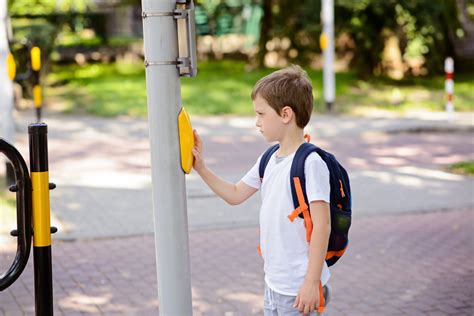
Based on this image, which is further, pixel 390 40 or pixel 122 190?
pixel 390 40

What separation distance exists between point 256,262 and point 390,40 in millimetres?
14677

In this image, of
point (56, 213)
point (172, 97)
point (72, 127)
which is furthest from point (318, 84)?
point (172, 97)

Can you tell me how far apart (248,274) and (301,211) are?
312 centimetres

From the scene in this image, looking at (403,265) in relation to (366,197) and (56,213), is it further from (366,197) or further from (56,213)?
(56,213)

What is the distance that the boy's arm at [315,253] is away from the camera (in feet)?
10.3

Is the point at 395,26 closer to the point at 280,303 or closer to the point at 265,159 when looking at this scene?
the point at 265,159

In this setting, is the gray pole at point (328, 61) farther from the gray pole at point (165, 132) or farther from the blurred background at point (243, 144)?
the gray pole at point (165, 132)

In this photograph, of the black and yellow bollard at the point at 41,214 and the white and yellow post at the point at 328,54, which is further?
the white and yellow post at the point at 328,54

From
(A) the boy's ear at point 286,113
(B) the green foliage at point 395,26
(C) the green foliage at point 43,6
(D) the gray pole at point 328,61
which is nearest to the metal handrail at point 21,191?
(A) the boy's ear at point 286,113

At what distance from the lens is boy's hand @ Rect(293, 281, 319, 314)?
124 inches

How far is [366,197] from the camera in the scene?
883cm

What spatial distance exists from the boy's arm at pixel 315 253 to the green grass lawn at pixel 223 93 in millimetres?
12854

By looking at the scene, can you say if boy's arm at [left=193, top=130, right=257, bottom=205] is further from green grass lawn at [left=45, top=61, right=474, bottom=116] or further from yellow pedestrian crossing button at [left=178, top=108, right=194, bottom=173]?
green grass lawn at [left=45, top=61, right=474, bottom=116]

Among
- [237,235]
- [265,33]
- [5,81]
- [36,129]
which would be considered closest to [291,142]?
[36,129]
